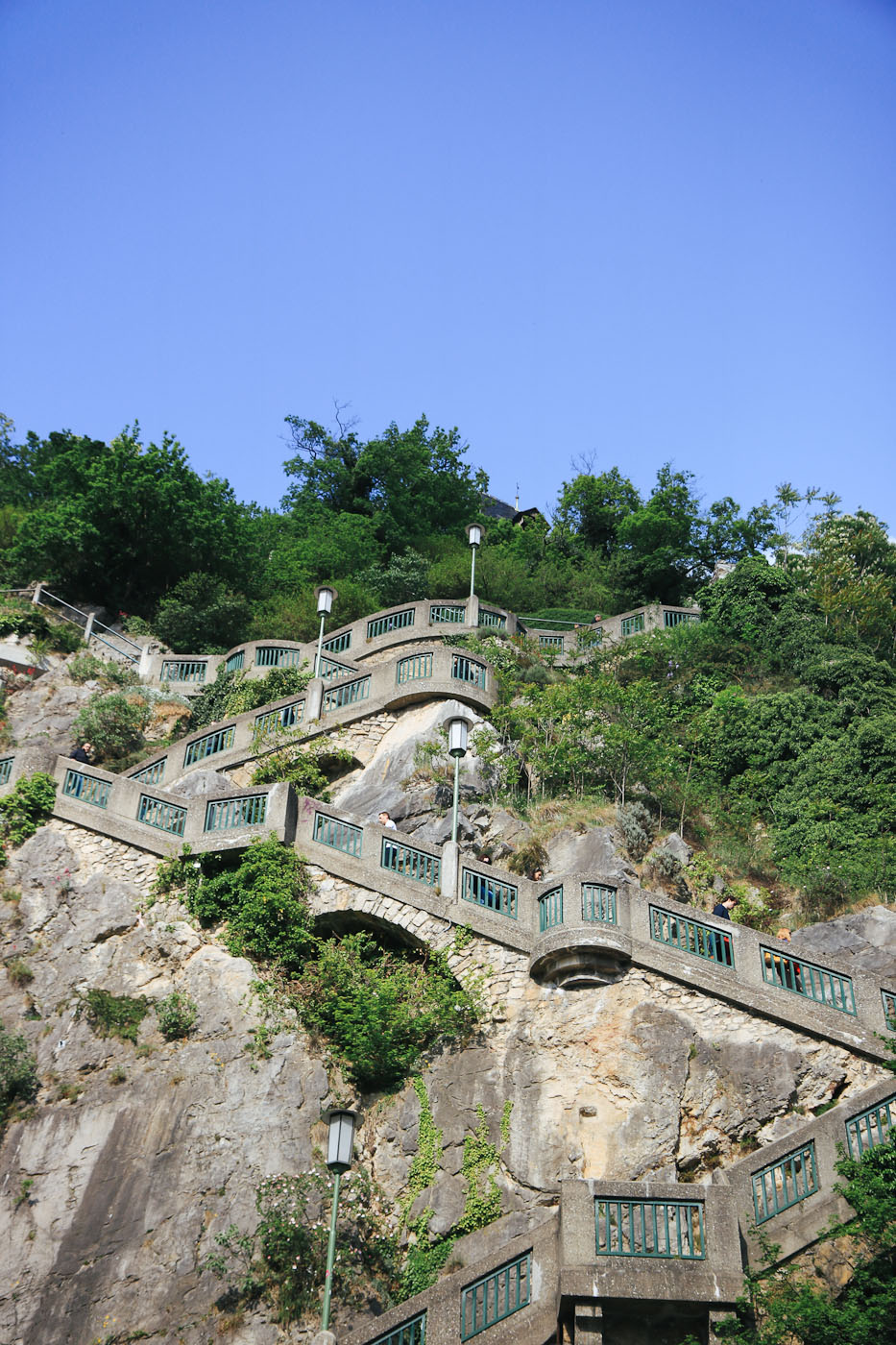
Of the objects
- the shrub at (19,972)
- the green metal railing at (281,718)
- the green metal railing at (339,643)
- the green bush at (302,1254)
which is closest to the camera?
the green bush at (302,1254)

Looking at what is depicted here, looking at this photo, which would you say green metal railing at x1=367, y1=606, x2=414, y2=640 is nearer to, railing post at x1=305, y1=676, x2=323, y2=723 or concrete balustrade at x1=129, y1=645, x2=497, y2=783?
concrete balustrade at x1=129, y1=645, x2=497, y2=783

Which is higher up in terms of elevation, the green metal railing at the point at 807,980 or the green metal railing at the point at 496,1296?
the green metal railing at the point at 807,980

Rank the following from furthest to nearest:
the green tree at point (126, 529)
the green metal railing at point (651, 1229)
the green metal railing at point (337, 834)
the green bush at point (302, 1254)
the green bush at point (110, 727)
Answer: the green tree at point (126, 529)
the green bush at point (110, 727)
the green metal railing at point (337, 834)
the green bush at point (302, 1254)
the green metal railing at point (651, 1229)

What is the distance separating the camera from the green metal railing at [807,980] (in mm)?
14914

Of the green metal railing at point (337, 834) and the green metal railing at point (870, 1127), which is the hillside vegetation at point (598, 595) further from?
the green metal railing at point (870, 1127)

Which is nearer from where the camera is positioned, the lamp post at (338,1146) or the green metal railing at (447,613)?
the lamp post at (338,1146)

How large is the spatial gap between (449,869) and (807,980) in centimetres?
483

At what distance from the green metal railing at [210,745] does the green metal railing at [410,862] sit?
6332mm

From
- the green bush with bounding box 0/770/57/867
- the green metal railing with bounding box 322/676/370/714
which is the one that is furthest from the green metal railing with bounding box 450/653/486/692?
the green bush with bounding box 0/770/57/867

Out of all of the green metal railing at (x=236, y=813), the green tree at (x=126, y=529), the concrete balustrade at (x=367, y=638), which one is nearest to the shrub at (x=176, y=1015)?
the green metal railing at (x=236, y=813)

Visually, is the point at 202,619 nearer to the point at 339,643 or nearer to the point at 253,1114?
the point at 339,643

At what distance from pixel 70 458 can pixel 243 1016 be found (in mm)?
21917

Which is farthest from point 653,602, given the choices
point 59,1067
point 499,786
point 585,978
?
point 59,1067

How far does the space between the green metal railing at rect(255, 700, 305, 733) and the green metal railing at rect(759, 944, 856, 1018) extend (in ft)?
35.5
